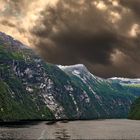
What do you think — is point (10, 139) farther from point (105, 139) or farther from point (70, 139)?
point (105, 139)

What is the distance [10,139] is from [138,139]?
4531 centimetres

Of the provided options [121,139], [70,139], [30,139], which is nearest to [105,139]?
[121,139]

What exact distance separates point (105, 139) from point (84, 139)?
7.23 meters

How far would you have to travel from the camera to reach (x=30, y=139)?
130 m

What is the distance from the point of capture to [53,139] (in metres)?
130

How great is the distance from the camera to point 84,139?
137375mm

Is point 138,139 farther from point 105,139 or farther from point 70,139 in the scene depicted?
point 70,139

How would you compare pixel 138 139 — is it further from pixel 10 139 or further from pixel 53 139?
pixel 10 139

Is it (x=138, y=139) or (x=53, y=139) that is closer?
(x=53, y=139)

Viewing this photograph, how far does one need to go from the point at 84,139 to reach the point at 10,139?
26403mm

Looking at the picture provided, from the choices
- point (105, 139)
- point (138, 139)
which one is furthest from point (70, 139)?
point (138, 139)

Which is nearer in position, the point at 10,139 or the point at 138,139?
the point at 10,139

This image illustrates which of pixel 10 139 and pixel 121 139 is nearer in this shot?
pixel 10 139

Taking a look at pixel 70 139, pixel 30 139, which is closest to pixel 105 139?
pixel 70 139
